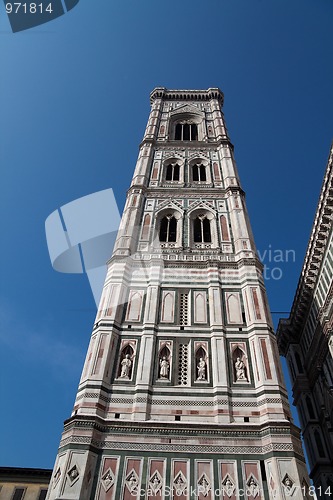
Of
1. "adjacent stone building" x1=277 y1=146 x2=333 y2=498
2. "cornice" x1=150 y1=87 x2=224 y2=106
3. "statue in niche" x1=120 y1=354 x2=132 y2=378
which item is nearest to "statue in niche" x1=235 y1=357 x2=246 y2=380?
"statue in niche" x1=120 y1=354 x2=132 y2=378

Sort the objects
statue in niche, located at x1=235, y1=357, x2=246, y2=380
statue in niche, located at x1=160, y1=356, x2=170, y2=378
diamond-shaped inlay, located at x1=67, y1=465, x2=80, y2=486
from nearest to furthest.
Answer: diamond-shaped inlay, located at x1=67, y1=465, x2=80, y2=486
statue in niche, located at x1=235, y1=357, x2=246, y2=380
statue in niche, located at x1=160, y1=356, x2=170, y2=378

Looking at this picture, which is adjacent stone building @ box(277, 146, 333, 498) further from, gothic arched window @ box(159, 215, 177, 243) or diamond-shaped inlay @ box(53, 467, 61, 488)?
diamond-shaped inlay @ box(53, 467, 61, 488)

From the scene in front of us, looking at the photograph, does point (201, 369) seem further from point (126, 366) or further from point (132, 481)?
point (132, 481)

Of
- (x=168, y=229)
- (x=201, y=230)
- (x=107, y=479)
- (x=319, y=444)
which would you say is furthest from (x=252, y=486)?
(x=168, y=229)

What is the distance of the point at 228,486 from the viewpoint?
734 cm

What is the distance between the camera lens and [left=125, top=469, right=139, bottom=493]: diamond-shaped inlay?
7317mm

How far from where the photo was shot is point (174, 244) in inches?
548

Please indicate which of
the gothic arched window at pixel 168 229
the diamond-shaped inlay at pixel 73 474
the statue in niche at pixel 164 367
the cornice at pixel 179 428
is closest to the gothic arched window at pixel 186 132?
the gothic arched window at pixel 168 229

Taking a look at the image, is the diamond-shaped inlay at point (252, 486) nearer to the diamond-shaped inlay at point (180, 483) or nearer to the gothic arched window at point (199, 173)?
the diamond-shaped inlay at point (180, 483)

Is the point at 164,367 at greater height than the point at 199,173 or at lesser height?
lesser

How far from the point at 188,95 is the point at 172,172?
37.0ft

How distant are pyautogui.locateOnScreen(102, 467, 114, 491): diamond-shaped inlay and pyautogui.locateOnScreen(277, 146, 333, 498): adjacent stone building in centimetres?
596

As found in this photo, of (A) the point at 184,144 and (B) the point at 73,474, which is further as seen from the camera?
(A) the point at 184,144

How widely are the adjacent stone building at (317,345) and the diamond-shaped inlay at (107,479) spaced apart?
19.6 feet
